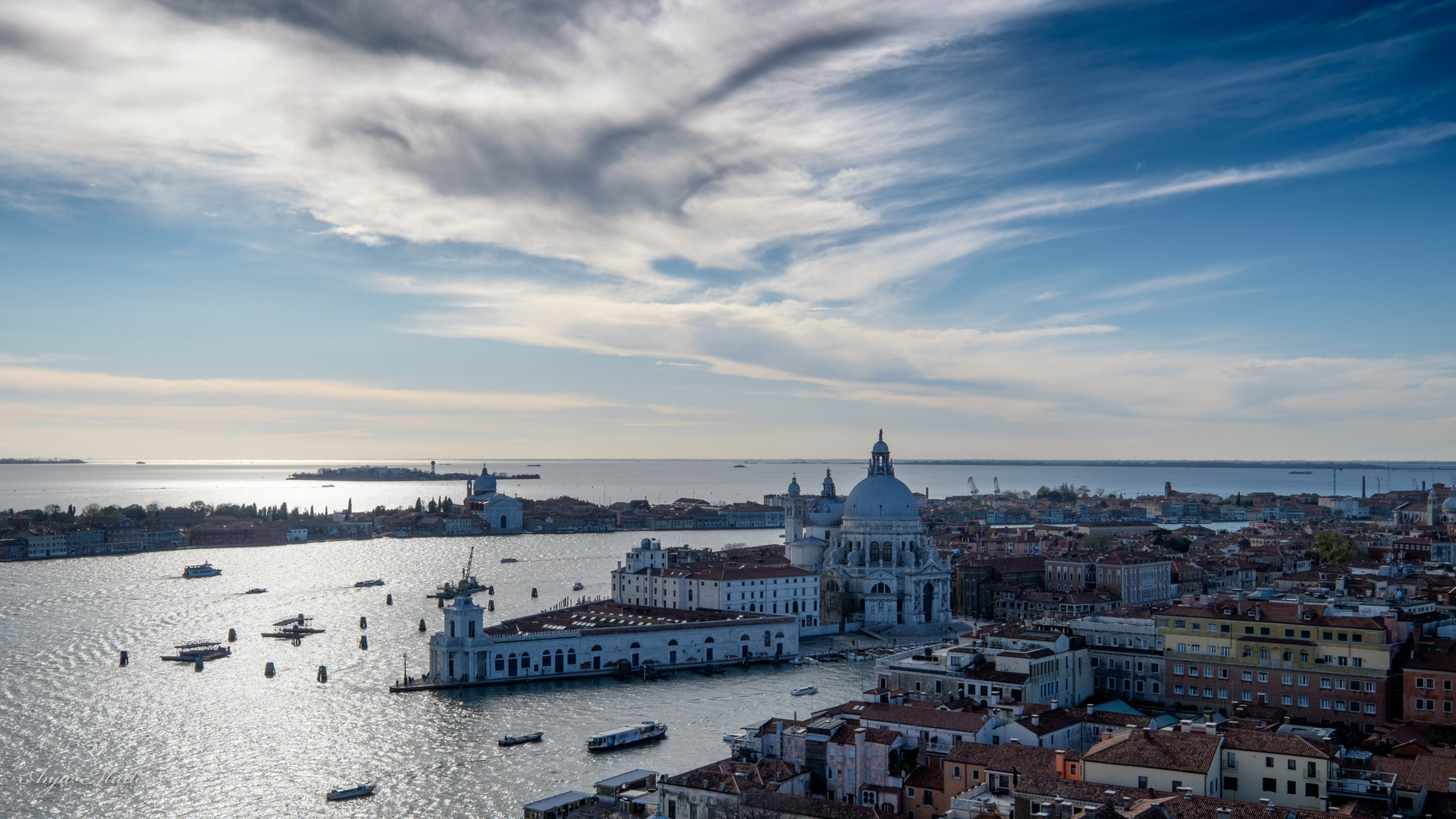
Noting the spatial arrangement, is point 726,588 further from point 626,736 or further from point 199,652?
point 626,736

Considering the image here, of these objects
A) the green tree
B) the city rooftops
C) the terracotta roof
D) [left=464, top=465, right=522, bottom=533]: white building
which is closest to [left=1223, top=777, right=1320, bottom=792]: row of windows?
the terracotta roof

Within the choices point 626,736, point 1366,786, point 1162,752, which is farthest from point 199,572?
point 1366,786

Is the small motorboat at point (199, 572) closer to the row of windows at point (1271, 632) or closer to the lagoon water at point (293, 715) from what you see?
the lagoon water at point (293, 715)

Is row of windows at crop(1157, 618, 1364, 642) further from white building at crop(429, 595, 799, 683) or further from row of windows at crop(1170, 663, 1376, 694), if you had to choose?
white building at crop(429, 595, 799, 683)

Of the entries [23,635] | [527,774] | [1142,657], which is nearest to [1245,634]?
[1142,657]

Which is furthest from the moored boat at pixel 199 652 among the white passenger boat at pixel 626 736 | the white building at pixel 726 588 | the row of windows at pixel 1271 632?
the row of windows at pixel 1271 632
